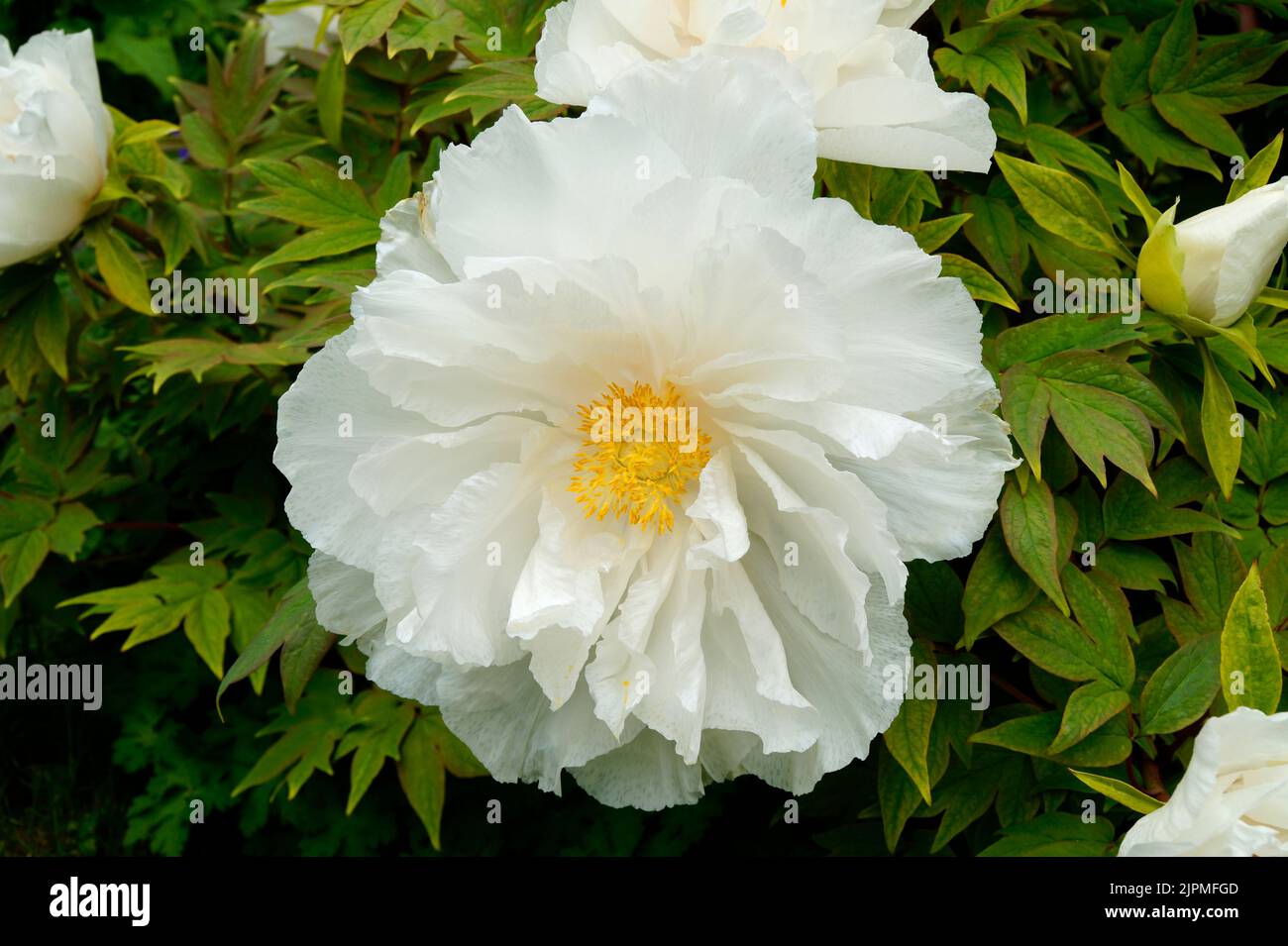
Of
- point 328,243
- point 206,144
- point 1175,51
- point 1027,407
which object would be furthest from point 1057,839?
point 206,144

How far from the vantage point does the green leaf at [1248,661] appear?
1332 mm

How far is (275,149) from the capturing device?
2338 millimetres

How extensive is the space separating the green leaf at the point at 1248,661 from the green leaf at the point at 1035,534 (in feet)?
0.63

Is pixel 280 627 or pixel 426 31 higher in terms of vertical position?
pixel 426 31

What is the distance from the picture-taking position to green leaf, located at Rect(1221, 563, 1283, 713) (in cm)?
133

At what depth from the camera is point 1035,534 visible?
1492 mm

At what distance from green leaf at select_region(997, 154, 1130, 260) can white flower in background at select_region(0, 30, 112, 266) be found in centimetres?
146

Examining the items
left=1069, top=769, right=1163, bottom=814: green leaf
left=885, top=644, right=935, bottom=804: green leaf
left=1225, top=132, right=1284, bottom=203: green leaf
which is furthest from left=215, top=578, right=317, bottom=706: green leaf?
left=1225, top=132, right=1284, bottom=203: green leaf

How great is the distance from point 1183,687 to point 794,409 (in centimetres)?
61

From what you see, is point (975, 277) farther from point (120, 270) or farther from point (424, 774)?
point (120, 270)

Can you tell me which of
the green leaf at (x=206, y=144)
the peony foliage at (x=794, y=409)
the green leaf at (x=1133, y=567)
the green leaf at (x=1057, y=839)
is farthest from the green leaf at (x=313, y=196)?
the green leaf at (x=1057, y=839)

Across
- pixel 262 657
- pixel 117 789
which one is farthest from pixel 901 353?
pixel 117 789
